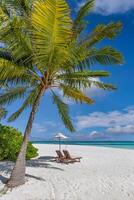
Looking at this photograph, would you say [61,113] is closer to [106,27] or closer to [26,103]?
[26,103]

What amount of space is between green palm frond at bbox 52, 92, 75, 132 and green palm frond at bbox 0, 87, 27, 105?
1.32 m

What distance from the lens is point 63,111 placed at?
13.4 m

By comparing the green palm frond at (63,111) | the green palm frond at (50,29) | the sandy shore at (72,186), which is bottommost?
the sandy shore at (72,186)

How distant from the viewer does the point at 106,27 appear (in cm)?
1164

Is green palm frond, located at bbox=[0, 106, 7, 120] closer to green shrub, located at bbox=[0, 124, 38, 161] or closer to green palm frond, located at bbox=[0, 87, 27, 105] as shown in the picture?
green shrub, located at bbox=[0, 124, 38, 161]

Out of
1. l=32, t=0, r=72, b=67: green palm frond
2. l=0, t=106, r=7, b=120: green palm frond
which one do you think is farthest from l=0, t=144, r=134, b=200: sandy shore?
l=0, t=106, r=7, b=120: green palm frond

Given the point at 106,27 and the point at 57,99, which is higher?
the point at 106,27

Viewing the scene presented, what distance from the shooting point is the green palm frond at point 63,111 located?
13.2 meters

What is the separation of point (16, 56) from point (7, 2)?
212cm

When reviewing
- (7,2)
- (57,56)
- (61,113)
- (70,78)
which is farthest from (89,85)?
(7,2)

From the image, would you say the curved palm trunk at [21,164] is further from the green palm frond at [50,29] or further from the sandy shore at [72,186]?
the green palm frond at [50,29]

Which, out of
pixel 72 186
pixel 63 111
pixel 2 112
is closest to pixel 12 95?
pixel 63 111

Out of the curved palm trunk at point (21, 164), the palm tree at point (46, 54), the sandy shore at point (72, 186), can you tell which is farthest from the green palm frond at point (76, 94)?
the sandy shore at point (72, 186)

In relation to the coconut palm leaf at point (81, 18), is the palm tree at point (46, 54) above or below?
below
